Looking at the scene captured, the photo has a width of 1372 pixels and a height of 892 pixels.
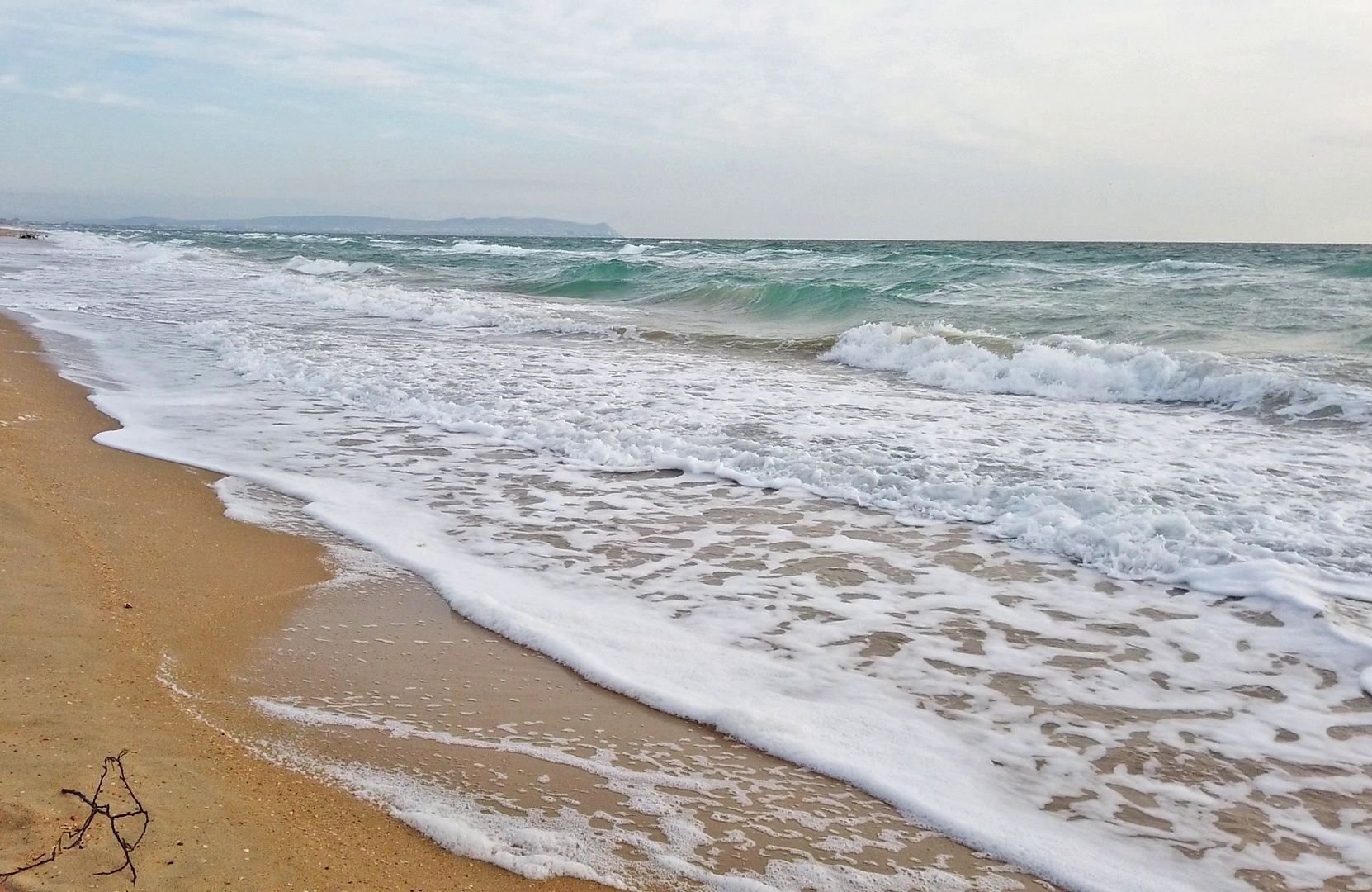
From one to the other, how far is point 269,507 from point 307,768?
2.74 m

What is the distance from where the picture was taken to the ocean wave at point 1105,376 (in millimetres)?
8477

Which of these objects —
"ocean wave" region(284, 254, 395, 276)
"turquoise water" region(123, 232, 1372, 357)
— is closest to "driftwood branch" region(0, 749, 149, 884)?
"turquoise water" region(123, 232, 1372, 357)

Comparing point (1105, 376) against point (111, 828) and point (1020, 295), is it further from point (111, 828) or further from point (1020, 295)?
point (1020, 295)

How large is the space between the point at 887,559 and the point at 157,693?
3.03 meters

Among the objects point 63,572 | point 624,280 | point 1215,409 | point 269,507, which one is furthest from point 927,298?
point 63,572

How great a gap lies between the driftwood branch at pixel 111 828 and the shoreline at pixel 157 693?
0.06ft

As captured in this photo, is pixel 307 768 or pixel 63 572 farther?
pixel 63 572

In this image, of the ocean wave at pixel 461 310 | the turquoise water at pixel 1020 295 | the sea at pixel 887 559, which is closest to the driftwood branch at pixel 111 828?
the sea at pixel 887 559

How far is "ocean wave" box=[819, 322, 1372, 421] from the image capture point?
8.48 metres

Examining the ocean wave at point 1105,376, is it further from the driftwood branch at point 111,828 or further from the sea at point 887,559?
the driftwood branch at point 111,828

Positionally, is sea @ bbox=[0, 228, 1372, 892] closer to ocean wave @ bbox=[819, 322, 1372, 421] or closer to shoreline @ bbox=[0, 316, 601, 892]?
ocean wave @ bbox=[819, 322, 1372, 421]

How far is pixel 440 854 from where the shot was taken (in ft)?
7.29

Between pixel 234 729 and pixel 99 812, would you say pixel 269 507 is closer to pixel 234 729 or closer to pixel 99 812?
pixel 234 729

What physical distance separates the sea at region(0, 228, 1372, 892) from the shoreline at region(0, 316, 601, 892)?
179 mm
